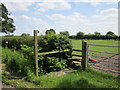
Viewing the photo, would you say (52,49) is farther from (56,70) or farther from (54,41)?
(56,70)

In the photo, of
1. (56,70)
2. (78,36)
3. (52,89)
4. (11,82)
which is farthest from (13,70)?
(78,36)

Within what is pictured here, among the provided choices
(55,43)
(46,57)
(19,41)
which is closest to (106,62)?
(55,43)

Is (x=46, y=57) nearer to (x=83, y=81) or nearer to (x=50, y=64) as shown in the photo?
(x=50, y=64)

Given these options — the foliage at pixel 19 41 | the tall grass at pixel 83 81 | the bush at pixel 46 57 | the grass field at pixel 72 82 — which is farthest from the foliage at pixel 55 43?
the grass field at pixel 72 82

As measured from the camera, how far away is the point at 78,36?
33.4 m

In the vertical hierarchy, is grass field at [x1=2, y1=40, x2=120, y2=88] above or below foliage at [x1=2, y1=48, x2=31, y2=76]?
below

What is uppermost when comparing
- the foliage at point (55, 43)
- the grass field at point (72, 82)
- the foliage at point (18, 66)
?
the foliage at point (55, 43)

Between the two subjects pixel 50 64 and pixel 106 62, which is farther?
pixel 106 62

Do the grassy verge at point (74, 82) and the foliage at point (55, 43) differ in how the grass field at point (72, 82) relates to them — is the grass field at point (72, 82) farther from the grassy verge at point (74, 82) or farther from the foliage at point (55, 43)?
the foliage at point (55, 43)

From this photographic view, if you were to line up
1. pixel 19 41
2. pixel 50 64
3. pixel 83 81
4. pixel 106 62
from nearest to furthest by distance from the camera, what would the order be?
pixel 83 81, pixel 50 64, pixel 106 62, pixel 19 41

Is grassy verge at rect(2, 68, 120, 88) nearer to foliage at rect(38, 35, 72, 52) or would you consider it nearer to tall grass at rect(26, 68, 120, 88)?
tall grass at rect(26, 68, 120, 88)

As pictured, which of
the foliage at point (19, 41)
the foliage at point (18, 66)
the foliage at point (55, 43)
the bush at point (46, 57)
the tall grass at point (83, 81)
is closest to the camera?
the tall grass at point (83, 81)

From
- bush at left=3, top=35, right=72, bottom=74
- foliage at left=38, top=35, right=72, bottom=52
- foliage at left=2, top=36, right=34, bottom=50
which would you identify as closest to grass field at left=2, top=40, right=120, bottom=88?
bush at left=3, top=35, right=72, bottom=74

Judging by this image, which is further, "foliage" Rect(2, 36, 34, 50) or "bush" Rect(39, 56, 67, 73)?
"foliage" Rect(2, 36, 34, 50)
